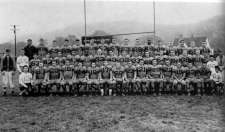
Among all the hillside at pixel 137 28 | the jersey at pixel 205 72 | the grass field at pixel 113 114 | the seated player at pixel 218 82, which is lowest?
the grass field at pixel 113 114

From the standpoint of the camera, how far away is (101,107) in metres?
6.10

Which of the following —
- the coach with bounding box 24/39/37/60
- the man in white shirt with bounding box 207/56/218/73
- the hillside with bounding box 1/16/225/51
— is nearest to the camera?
the man in white shirt with bounding box 207/56/218/73

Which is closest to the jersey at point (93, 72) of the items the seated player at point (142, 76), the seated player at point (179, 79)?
the seated player at point (142, 76)

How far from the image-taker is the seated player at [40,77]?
790 cm

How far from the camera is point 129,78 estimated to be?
8016mm

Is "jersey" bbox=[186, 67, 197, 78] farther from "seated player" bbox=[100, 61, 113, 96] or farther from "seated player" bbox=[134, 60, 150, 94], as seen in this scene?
"seated player" bbox=[100, 61, 113, 96]

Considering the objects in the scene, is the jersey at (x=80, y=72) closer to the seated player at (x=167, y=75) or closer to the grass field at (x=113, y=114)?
the grass field at (x=113, y=114)

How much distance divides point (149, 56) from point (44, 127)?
15.8 feet

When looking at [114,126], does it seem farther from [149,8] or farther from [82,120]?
[149,8]

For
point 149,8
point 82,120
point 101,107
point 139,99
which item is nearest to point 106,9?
point 149,8

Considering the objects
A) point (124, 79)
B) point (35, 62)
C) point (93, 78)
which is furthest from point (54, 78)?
point (124, 79)

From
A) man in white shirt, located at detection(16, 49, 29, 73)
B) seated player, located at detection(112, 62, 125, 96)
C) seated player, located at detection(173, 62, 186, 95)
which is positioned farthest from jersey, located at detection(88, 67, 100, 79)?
seated player, located at detection(173, 62, 186, 95)

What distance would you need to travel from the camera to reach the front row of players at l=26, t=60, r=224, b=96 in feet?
25.8

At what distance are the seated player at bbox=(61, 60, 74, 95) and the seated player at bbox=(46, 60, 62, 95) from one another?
14cm
